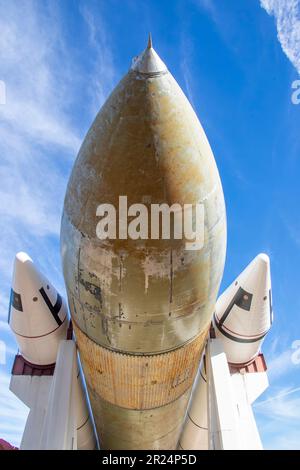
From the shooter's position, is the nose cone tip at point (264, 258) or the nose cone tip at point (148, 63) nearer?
the nose cone tip at point (148, 63)

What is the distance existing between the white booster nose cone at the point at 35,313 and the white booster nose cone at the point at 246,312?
3.52 metres

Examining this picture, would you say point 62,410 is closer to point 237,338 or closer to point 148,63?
point 237,338

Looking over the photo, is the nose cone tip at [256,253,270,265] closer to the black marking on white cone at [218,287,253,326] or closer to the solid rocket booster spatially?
the black marking on white cone at [218,287,253,326]

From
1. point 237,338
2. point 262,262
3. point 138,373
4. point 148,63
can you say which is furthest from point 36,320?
point 148,63

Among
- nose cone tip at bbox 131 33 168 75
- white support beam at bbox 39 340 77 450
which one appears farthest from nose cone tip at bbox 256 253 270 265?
nose cone tip at bbox 131 33 168 75

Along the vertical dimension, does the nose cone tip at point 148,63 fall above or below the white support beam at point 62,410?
above

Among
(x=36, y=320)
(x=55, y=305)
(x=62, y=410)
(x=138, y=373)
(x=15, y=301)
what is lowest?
(x=62, y=410)

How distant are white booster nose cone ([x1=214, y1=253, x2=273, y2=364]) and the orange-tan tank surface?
6.48ft

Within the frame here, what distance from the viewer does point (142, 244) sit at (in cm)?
500

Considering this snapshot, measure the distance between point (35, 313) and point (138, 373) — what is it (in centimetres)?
283

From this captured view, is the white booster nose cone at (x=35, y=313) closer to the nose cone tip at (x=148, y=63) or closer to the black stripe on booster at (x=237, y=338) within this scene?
the black stripe on booster at (x=237, y=338)

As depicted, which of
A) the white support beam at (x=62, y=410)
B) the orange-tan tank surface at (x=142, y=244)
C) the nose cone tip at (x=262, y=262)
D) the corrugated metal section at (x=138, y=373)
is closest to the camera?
the orange-tan tank surface at (x=142, y=244)

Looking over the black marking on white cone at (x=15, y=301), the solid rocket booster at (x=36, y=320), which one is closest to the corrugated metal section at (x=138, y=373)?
the solid rocket booster at (x=36, y=320)

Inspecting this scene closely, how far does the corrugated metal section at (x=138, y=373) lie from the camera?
6414 millimetres
